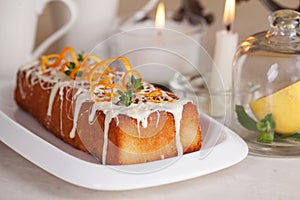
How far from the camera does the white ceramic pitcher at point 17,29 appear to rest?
54.4 inches

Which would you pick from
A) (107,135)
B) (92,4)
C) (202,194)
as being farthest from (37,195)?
(92,4)

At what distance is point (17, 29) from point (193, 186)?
617mm

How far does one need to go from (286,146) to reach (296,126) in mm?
38

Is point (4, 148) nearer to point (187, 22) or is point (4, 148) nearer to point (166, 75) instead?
point (166, 75)

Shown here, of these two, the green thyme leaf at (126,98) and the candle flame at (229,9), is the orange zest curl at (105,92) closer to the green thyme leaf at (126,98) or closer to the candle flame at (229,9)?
the green thyme leaf at (126,98)

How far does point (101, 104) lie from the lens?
1014 mm

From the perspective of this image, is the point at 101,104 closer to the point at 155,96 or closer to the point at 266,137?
the point at 155,96

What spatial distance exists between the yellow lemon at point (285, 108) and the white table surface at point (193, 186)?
73 millimetres

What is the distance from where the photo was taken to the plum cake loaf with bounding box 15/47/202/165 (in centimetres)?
98

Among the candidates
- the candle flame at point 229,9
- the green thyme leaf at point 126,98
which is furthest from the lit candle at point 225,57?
the green thyme leaf at point 126,98

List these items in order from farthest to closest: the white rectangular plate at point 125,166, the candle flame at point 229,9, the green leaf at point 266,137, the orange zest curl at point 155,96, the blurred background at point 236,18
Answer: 1. the blurred background at point 236,18
2. the candle flame at point 229,9
3. the green leaf at point 266,137
4. the orange zest curl at point 155,96
5. the white rectangular plate at point 125,166

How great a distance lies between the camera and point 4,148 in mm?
1108

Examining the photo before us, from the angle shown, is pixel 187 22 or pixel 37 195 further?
pixel 187 22

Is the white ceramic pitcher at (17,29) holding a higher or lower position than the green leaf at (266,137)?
higher
